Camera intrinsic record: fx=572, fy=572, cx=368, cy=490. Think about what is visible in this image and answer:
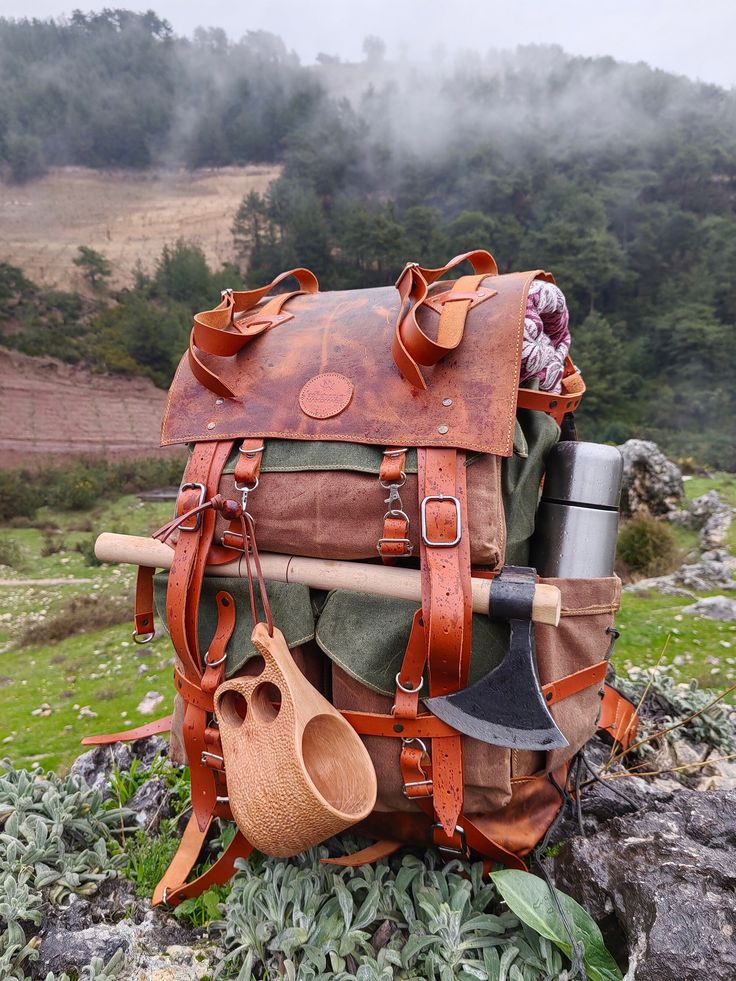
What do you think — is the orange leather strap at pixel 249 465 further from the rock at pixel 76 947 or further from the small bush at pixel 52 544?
the small bush at pixel 52 544

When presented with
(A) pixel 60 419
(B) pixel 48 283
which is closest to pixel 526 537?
(A) pixel 60 419

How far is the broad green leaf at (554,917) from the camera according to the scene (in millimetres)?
1765

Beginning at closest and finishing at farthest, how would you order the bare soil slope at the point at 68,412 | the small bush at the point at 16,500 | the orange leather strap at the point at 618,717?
1. the orange leather strap at the point at 618,717
2. the small bush at the point at 16,500
3. the bare soil slope at the point at 68,412

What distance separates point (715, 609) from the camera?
17.7 ft

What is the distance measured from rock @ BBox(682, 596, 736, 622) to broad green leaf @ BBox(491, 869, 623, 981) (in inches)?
168

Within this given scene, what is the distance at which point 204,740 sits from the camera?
2.24m

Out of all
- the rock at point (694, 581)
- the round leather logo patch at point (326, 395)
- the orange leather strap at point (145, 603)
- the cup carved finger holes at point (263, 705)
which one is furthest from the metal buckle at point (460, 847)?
the rock at point (694, 581)

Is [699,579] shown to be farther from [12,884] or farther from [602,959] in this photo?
[12,884]

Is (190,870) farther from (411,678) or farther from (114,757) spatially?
(411,678)

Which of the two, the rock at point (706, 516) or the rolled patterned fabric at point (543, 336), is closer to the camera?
the rolled patterned fabric at point (543, 336)

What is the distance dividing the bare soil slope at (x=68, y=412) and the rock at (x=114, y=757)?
21006 millimetres

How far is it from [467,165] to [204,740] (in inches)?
2287

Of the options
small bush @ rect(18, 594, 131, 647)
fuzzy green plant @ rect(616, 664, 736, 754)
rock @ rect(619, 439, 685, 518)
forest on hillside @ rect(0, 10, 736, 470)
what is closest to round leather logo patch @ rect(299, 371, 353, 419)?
fuzzy green plant @ rect(616, 664, 736, 754)

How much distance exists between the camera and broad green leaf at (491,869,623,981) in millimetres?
1765
